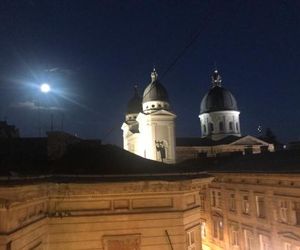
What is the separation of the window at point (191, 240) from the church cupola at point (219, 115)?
6281 cm

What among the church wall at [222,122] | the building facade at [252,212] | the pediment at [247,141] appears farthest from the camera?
the church wall at [222,122]

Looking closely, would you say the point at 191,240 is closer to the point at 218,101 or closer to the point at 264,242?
the point at 264,242

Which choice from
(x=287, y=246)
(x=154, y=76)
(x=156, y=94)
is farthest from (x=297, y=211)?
(x=154, y=76)

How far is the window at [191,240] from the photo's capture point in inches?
398

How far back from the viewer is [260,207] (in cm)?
2631

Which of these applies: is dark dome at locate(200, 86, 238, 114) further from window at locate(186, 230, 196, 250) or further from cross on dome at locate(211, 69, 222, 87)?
window at locate(186, 230, 196, 250)

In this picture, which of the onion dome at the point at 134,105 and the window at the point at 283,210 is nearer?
the window at the point at 283,210

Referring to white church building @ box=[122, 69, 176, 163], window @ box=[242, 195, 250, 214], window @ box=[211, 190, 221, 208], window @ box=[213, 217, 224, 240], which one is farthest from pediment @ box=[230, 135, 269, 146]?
window @ box=[242, 195, 250, 214]

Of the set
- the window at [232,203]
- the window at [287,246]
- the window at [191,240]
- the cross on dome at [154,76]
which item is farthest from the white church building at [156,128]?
the window at [191,240]

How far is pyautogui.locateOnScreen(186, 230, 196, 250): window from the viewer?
33.1 feet

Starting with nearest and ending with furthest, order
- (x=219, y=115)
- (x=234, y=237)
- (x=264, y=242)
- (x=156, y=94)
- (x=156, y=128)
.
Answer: (x=264, y=242) < (x=234, y=237) < (x=156, y=128) < (x=156, y=94) < (x=219, y=115)

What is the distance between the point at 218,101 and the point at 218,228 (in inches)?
1739

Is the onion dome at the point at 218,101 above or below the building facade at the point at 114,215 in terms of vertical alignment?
above

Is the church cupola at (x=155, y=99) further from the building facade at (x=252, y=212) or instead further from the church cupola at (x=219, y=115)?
the building facade at (x=252, y=212)
